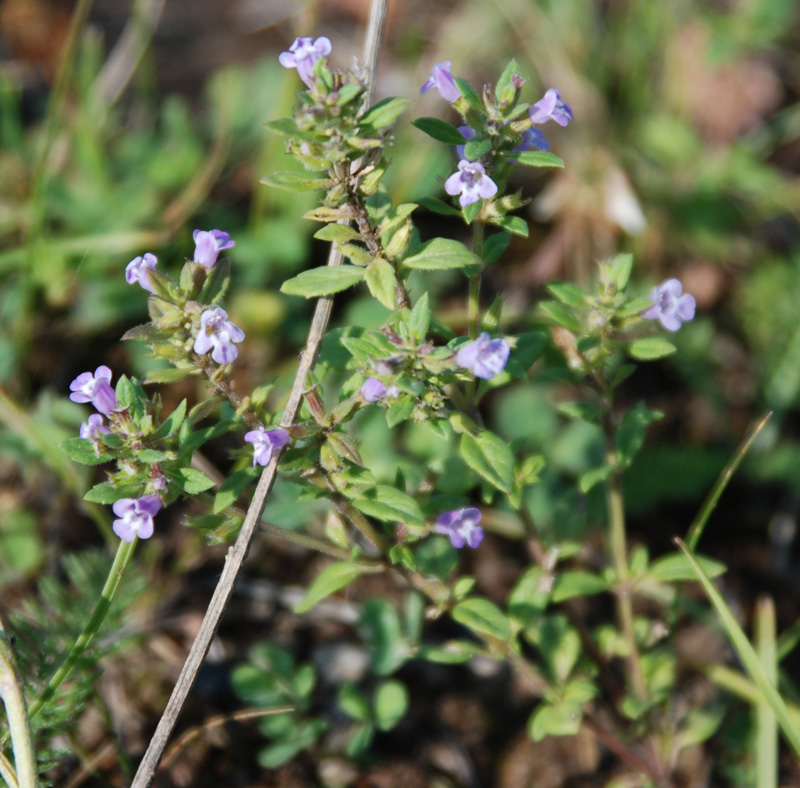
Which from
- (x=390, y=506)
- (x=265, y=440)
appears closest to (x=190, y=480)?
(x=265, y=440)

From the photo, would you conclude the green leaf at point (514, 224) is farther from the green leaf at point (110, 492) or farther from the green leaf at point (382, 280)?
the green leaf at point (110, 492)

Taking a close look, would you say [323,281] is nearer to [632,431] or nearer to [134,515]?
[134,515]

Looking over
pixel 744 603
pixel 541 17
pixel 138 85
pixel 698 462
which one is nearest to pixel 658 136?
pixel 541 17

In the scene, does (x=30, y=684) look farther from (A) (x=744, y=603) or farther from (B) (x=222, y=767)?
(A) (x=744, y=603)

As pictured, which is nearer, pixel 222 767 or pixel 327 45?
pixel 327 45

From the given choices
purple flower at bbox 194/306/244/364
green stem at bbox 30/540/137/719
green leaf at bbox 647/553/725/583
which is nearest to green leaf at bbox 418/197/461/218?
purple flower at bbox 194/306/244/364

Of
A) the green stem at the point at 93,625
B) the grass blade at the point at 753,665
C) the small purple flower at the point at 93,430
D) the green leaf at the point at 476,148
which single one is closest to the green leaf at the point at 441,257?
the green leaf at the point at 476,148
